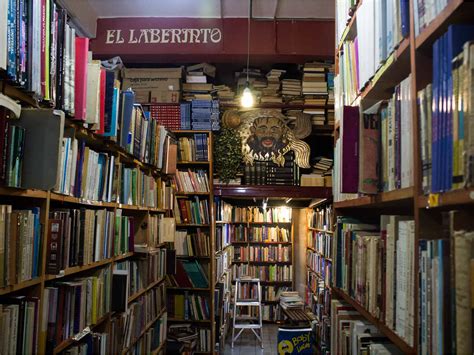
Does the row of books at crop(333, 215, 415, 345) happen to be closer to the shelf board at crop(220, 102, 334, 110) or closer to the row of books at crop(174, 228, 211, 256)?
the row of books at crop(174, 228, 211, 256)

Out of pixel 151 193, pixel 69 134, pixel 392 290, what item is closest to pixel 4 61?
pixel 69 134

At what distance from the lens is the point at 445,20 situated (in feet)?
3.23

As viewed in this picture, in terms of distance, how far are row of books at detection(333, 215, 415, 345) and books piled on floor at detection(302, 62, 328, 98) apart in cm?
358

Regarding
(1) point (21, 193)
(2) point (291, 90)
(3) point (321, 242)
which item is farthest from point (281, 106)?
(1) point (21, 193)

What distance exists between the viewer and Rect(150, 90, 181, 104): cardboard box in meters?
5.30

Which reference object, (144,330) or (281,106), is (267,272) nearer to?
(281,106)

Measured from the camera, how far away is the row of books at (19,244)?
1549 millimetres

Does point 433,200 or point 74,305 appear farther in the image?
point 74,305

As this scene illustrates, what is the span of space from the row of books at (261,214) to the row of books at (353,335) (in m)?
5.41

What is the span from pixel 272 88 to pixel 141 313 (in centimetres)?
→ 318

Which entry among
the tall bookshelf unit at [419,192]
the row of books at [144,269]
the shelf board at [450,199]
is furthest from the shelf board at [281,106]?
the shelf board at [450,199]

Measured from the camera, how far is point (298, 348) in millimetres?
5043

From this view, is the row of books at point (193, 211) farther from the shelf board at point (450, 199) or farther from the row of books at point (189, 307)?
the shelf board at point (450, 199)

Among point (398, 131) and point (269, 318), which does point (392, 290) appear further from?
point (269, 318)
